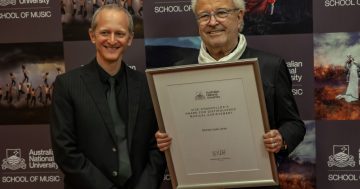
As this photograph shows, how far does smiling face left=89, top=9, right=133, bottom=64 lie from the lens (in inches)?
80.7

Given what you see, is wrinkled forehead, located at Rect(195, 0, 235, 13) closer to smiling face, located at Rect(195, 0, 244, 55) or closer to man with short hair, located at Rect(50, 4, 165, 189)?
smiling face, located at Rect(195, 0, 244, 55)

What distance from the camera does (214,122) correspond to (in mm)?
1998

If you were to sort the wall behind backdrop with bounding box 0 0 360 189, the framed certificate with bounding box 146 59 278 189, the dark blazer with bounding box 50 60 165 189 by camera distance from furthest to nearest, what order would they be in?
the wall behind backdrop with bounding box 0 0 360 189
the dark blazer with bounding box 50 60 165 189
the framed certificate with bounding box 146 59 278 189

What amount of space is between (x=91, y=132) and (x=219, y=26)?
0.73 meters

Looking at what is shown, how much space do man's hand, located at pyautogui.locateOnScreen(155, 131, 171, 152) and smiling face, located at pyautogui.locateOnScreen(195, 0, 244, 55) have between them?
1.46 ft

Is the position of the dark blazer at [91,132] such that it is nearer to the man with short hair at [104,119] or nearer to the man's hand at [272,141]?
the man with short hair at [104,119]

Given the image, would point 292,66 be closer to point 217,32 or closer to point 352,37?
point 352,37

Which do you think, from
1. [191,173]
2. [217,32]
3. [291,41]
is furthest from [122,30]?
[291,41]

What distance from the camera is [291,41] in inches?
104

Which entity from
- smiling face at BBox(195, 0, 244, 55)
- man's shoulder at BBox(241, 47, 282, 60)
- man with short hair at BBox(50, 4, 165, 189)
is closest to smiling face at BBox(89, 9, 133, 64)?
man with short hair at BBox(50, 4, 165, 189)

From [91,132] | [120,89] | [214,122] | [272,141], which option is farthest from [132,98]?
[272,141]

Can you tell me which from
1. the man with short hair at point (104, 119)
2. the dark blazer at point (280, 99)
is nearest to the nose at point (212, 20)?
the dark blazer at point (280, 99)

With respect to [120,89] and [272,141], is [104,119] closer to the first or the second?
[120,89]

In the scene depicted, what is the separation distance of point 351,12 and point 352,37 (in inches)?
5.3
